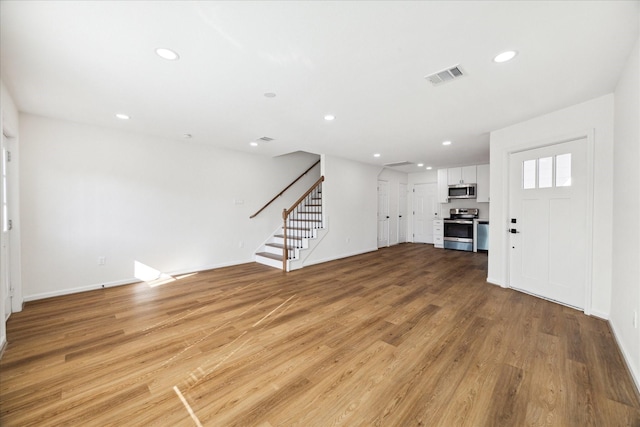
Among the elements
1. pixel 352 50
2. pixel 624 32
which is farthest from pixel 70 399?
pixel 624 32

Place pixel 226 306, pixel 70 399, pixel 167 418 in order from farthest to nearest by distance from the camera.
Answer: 1. pixel 226 306
2. pixel 70 399
3. pixel 167 418

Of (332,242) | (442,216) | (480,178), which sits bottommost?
(332,242)

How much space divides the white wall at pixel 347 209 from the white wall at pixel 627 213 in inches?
177

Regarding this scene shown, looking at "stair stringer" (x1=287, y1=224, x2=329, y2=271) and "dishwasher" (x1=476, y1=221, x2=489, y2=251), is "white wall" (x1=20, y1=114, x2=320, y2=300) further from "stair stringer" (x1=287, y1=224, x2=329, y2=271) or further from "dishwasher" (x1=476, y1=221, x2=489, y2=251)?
"dishwasher" (x1=476, y1=221, x2=489, y2=251)

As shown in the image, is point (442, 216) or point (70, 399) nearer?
point (70, 399)

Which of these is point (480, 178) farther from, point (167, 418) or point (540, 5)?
point (167, 418)

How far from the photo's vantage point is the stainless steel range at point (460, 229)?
7.36m

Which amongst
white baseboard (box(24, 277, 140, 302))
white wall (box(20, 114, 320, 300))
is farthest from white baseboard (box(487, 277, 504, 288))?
white baseboard (box(24, 277, 140, 302))

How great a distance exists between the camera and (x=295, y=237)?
5.99 meters

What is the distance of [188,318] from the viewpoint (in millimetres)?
2988

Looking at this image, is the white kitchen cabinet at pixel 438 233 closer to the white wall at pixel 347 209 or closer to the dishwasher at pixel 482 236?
the dishwasher at pixel 482 236

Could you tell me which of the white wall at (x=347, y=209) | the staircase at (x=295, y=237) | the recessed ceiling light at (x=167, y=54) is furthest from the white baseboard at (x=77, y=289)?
the recessed ceiling light at (x=167, y=54)

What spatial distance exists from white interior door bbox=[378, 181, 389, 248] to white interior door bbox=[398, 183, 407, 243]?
820 mm

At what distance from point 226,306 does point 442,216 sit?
7357 mm
